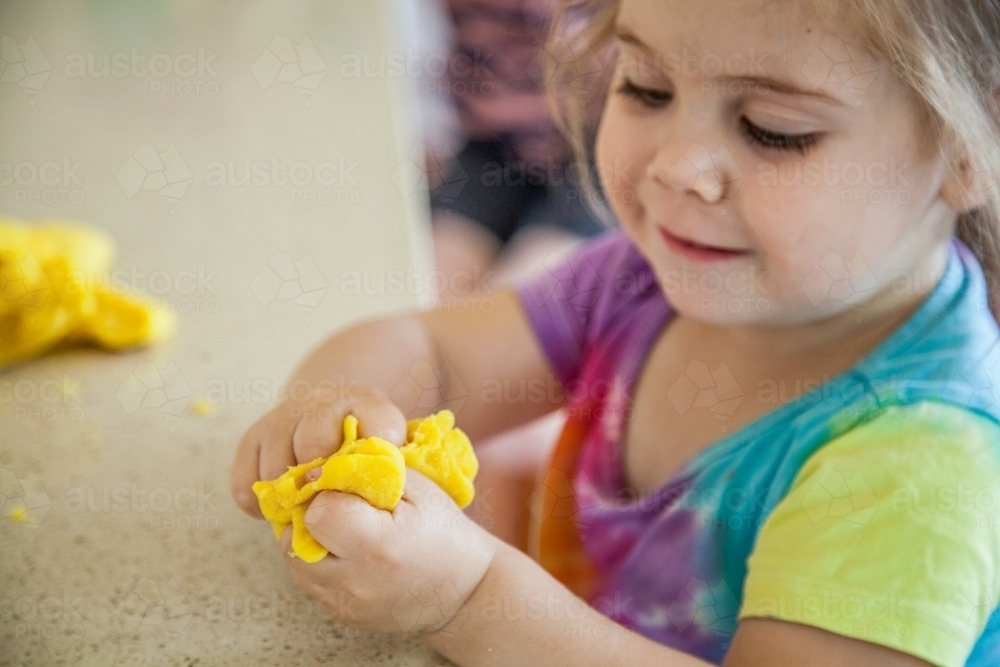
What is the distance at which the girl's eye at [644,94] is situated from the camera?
0.56 m

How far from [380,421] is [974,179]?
35 centimetres

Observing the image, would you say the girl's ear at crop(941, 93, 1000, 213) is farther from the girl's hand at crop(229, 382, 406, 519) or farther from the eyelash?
the girl's hand at crop(229, 382, 406, 519)

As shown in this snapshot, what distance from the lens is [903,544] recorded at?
476 mm

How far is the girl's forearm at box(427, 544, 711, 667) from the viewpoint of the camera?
1.51 ft

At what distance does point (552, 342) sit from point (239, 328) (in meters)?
0.24

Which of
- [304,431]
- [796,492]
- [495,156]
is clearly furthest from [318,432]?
[495,156]

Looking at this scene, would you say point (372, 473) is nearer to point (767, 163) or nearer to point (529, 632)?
point (529, 632)

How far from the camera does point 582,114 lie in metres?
0.84

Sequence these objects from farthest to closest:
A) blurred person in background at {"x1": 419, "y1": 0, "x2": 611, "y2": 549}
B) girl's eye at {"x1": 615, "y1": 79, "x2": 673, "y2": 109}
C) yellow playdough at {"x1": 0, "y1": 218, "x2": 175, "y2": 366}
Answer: blurred person in background at {"x1": 419, "y1": 0, "x2": 611, "y2": 549}, yellow playdough at {"x1": 0, "y1": 218, "x2": 175, "y2": 366}, girl's eye at {"x1": 615, "y1": 79, "x2": 673, "y2": 109}

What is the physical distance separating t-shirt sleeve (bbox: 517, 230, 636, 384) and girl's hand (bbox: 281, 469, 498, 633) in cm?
30

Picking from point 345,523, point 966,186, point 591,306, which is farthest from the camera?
point 591,306

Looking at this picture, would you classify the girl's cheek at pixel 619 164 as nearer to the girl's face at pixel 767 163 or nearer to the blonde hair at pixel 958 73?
the girl's face at pixel 767 163

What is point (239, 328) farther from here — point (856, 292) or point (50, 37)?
point (50, 37)

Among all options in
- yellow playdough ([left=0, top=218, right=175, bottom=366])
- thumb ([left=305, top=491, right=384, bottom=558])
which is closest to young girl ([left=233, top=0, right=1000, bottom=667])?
thumb ([left=305, top=491, right=384, bottom=558])
